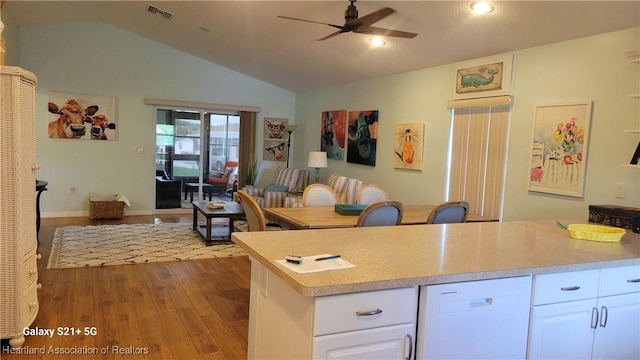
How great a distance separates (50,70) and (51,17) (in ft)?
2.92

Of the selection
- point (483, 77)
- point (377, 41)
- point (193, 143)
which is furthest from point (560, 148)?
point (193, 143)

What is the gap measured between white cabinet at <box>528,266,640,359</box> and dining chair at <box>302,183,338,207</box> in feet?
8.80

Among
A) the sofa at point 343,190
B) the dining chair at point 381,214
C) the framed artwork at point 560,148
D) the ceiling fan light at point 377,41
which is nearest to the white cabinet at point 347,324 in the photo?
the dining chair at point 381,214

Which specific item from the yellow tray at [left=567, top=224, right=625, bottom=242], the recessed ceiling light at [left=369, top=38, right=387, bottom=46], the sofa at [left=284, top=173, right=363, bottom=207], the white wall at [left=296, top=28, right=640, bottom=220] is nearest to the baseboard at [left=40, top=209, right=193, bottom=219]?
the sofa at [left=284, top=173, right=363, bottom=207]

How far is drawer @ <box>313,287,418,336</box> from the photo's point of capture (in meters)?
1.52

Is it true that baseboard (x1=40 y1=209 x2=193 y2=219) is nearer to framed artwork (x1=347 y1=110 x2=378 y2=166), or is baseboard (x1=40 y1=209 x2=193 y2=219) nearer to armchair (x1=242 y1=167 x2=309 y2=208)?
armchair (x1=242 y1=167 x2=309 y2=208)

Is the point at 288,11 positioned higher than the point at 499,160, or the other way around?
the point at 288,11

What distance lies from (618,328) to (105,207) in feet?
23.2

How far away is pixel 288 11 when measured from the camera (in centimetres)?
461

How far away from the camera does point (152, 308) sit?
356cm

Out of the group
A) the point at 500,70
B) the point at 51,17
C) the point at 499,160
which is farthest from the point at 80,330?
the point at 51,17

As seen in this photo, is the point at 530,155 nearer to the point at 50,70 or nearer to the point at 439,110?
the point at 439,110

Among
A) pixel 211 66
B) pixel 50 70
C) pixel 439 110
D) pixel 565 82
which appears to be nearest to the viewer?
pixel 565 82

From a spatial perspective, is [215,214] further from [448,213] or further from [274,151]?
[274,151]
